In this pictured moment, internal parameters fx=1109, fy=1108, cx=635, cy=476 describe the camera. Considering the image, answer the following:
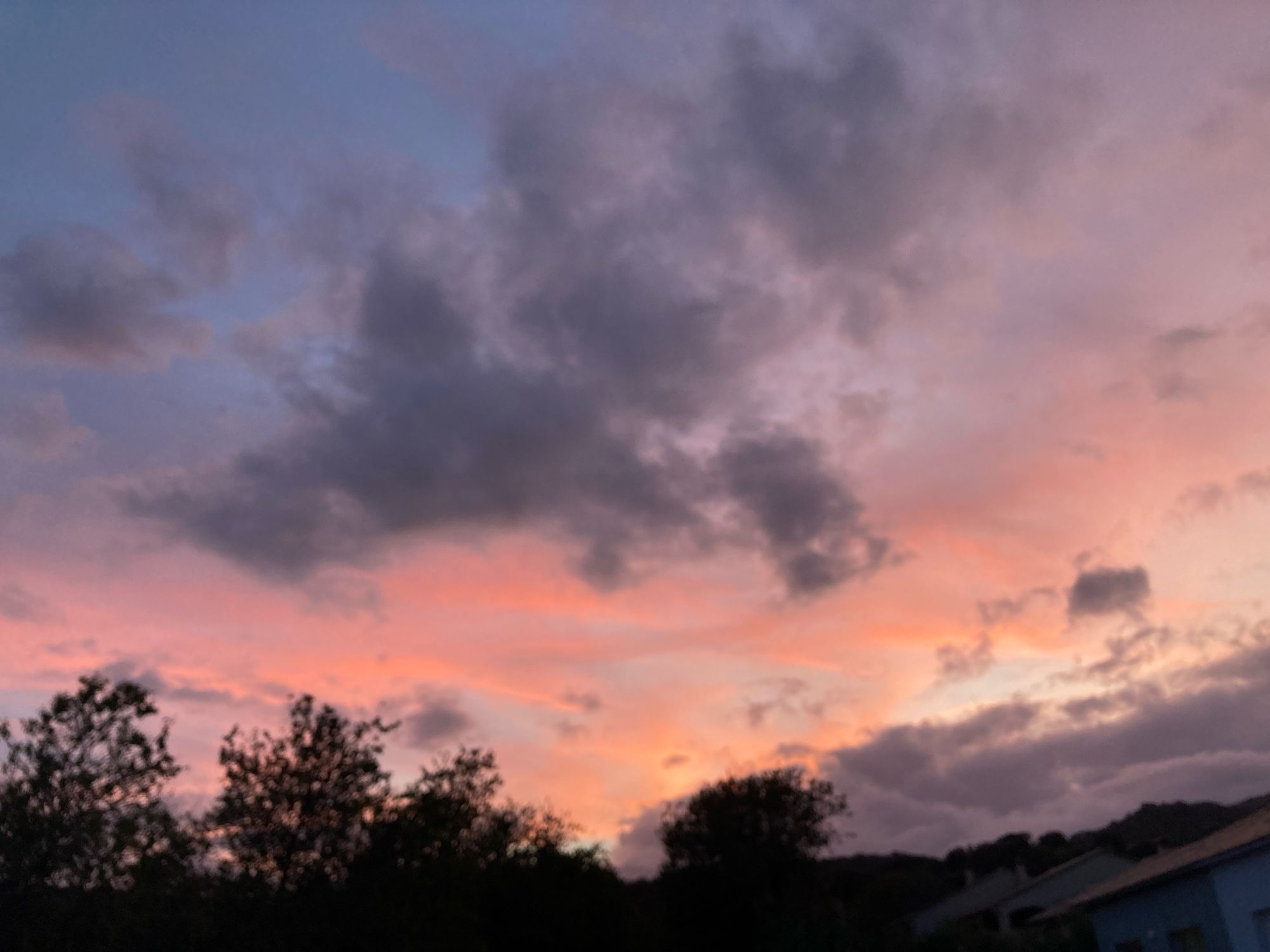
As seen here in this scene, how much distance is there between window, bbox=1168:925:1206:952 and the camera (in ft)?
101

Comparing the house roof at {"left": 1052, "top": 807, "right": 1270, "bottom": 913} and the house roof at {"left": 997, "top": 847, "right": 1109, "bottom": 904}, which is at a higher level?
the house roof at {"left": 997, "top": 847, "right": 1109, "bottom": 904}

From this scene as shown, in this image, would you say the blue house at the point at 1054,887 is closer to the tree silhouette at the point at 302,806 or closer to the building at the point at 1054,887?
the building at the point at 1054,887

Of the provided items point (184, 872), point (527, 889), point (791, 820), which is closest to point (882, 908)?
point (791, 820)

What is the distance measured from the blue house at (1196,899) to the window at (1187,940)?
20 mm

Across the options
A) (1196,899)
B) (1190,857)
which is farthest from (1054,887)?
(1190,857)

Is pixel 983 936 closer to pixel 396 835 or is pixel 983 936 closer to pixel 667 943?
pixel 667 943

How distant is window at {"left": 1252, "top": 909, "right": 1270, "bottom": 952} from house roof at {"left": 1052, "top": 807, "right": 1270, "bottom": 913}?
1.46 meters

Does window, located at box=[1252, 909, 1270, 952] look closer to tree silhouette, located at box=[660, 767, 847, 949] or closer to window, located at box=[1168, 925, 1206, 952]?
window, located at box=[1168, 925, 1206, 952]

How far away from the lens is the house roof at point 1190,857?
87.8 ft

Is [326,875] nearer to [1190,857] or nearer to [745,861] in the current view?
[1190,857]

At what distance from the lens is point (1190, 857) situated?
29.6 m

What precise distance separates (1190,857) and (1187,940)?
377cm

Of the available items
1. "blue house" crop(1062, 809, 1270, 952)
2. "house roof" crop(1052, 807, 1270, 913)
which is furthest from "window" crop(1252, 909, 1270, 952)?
"house roof" crop(1052, 807, 1270, 913)

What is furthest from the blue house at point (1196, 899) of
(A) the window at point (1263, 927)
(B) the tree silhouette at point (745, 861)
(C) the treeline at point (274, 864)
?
(B) the tree silhouette at point (745, 861)
